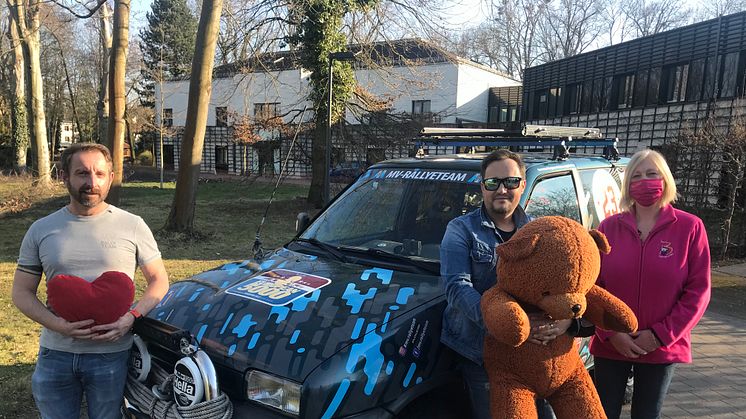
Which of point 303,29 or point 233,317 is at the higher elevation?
point 303,29

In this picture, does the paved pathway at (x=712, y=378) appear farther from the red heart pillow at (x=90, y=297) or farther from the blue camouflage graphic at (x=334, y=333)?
the red heart pillow at (x=90, y=297)

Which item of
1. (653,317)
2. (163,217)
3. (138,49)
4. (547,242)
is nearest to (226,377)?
(547,242)

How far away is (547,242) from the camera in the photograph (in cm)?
201

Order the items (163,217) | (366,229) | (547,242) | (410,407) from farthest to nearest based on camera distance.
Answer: (163,217)
(366,229)
(410,407)
(547,242)

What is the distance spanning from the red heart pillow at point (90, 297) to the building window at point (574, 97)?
83.5 ft

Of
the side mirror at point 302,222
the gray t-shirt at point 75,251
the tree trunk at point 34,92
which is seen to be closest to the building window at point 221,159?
the tree trunk at point 34,92

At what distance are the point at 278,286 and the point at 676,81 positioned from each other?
2081 cm

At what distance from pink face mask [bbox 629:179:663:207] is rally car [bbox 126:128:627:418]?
69 centimetres

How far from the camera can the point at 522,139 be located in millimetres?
4059

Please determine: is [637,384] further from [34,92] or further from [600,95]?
[600,95]

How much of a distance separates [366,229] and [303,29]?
39.9 ft

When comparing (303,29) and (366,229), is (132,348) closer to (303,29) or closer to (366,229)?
(366,229)

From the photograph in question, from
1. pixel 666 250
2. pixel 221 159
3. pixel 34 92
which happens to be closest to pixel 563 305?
pixel 666 250

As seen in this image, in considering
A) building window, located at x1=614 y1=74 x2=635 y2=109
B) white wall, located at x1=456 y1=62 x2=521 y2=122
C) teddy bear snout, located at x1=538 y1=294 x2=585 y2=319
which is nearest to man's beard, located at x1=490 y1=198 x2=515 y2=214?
teddy bear snout, located at x1=538 y1=294 x2=585 y2=319
